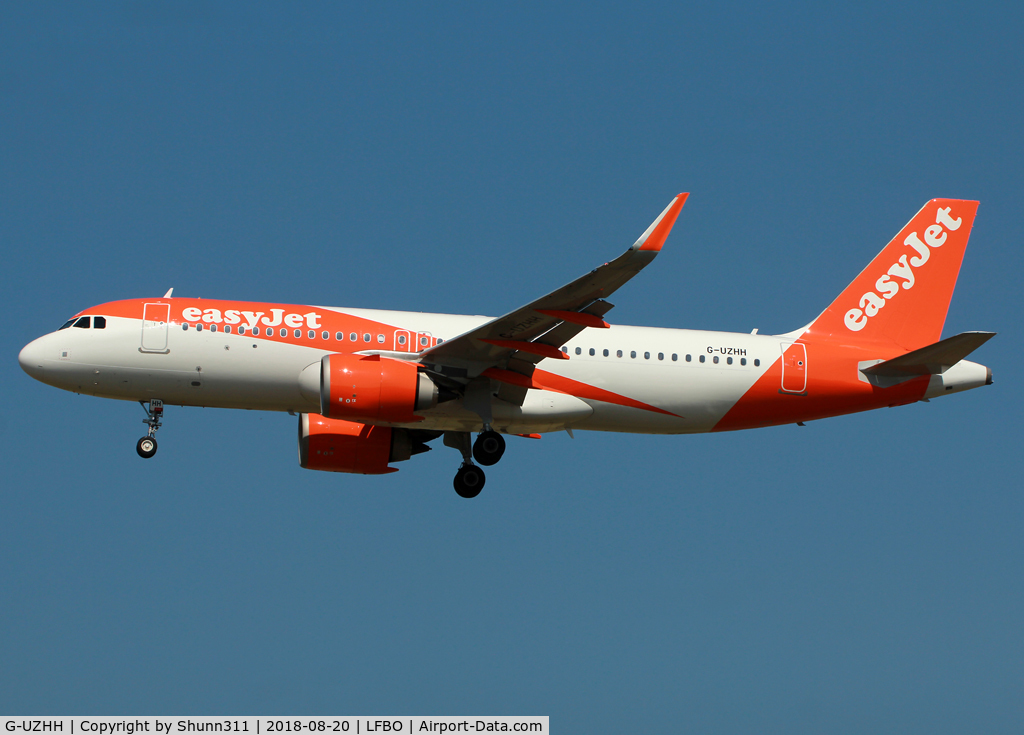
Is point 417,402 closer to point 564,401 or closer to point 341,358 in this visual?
point 341,358

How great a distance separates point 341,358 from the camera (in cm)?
2698

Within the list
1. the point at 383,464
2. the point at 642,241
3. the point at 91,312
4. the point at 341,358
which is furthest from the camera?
the point at 383,464

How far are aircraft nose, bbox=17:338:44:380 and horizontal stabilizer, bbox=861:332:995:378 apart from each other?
20.4 metres

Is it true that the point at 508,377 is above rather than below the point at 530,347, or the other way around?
below

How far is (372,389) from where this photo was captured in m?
26.8

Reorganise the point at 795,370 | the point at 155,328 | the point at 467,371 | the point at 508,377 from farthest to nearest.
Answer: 1. the point at 795,370
2. the point at 155,328
3. the point at 508,377
4. the point at 467,371

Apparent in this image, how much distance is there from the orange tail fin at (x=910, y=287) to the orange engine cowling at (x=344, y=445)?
11474 millimetres

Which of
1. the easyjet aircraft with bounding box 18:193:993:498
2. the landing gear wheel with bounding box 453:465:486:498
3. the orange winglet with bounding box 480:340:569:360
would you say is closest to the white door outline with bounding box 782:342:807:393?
the easyjet aircraft with bounding box 18:193:993:498

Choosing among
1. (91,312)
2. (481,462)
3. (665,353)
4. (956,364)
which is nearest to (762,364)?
(665,353)

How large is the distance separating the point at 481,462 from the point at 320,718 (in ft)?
25.9

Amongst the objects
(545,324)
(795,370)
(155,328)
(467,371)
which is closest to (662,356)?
(795,370)

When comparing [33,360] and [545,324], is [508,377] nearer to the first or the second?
[545,324]

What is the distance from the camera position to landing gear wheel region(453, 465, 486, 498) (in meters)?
30.2

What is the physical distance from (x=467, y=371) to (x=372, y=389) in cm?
235
